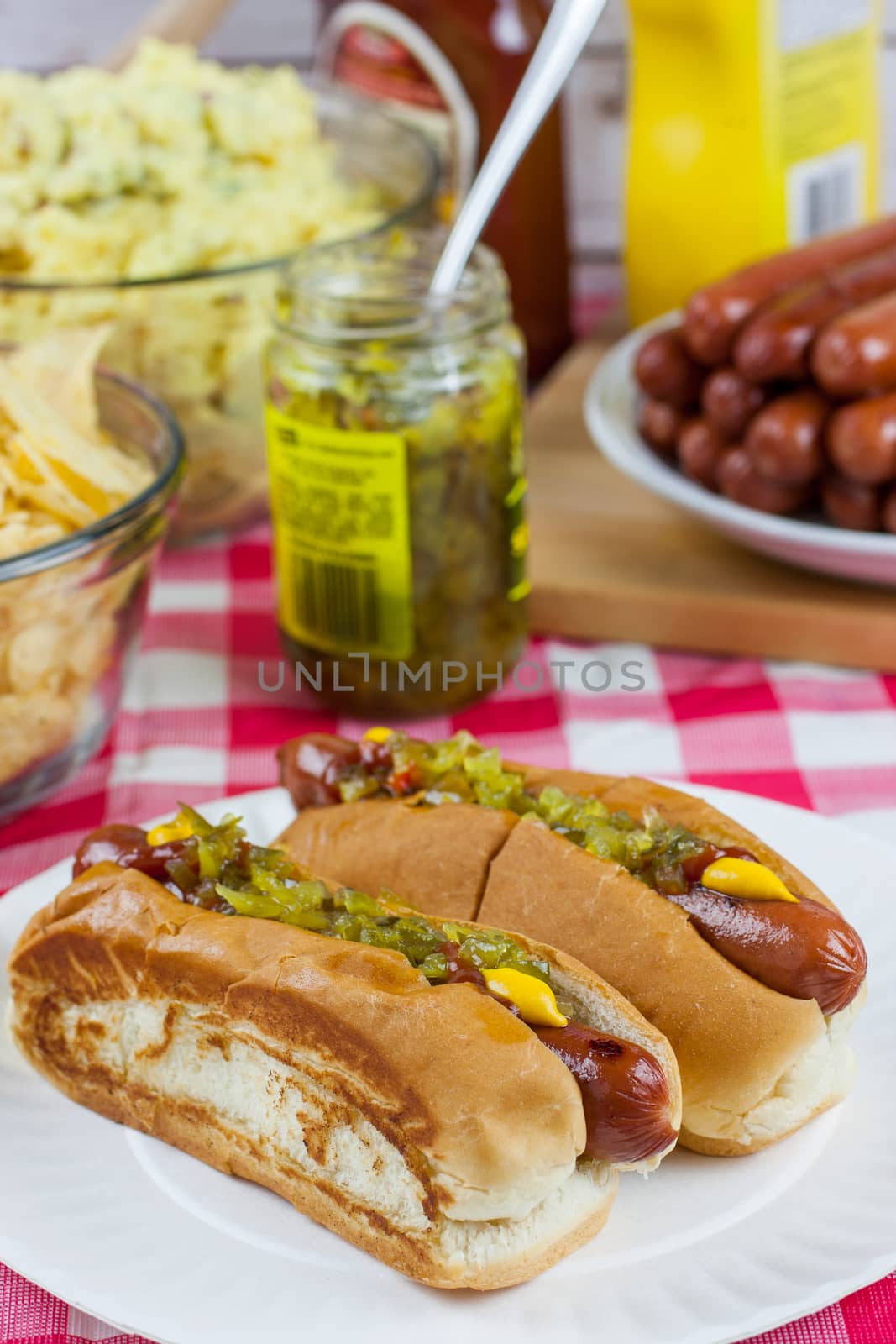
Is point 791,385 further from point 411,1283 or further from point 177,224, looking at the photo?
point 411,1283

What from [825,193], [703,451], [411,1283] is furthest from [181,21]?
[411,1283]

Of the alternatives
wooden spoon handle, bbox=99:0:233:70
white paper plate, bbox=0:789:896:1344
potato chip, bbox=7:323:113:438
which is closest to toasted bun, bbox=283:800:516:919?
white paper plate, bbox=0:789:896:1344

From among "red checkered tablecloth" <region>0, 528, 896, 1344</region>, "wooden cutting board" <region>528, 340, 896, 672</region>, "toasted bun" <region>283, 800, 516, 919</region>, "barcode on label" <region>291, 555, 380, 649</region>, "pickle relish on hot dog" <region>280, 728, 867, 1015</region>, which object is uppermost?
"pickle relish on hot dog" <region>280, 728, 867, 1015</region>

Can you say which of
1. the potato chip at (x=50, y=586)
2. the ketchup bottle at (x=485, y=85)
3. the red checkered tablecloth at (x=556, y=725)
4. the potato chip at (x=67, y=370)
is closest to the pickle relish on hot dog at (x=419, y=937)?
the potato chip at (x=50, y=586)

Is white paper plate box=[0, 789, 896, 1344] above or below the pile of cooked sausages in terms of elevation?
below

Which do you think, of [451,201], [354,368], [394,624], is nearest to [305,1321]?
[394,624]

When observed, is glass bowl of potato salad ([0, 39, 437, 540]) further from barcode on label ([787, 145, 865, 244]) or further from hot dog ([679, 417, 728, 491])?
barcode on label ([787, 145, 865, 244])
